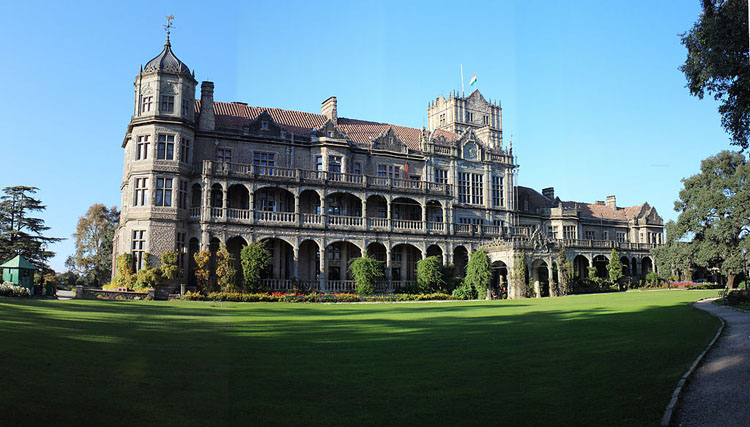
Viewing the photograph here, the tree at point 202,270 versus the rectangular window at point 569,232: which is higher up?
the rectangular window at point 569,232

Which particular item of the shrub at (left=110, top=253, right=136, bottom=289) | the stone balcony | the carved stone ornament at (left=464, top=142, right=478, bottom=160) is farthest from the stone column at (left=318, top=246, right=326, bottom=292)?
the carved stone ornament at (left=464, top=142, right=478, bottom=160)

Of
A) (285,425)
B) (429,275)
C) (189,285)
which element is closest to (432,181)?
(429,275)

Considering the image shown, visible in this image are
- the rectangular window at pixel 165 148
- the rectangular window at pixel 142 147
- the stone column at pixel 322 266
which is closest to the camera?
the rectangular window at pixel 165 148

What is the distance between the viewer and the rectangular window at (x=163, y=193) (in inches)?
1491

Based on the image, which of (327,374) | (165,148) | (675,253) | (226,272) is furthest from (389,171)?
(327,374)

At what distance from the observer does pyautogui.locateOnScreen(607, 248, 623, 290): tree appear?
5816cm

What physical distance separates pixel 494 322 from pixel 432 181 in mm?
31468

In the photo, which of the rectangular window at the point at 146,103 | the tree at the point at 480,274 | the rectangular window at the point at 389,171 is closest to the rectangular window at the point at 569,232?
the tree at the point at 480,274

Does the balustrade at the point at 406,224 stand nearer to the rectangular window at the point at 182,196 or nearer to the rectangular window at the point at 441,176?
the rectangular window at the point at 441,176

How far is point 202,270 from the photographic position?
36.2m

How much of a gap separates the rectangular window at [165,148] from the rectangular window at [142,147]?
863 millimetres

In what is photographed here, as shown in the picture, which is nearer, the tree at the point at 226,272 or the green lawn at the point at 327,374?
the green lawn at the point at 327,374

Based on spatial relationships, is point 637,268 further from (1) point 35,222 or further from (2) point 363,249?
(1) point 35,222

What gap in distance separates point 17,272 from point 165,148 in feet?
39.3
